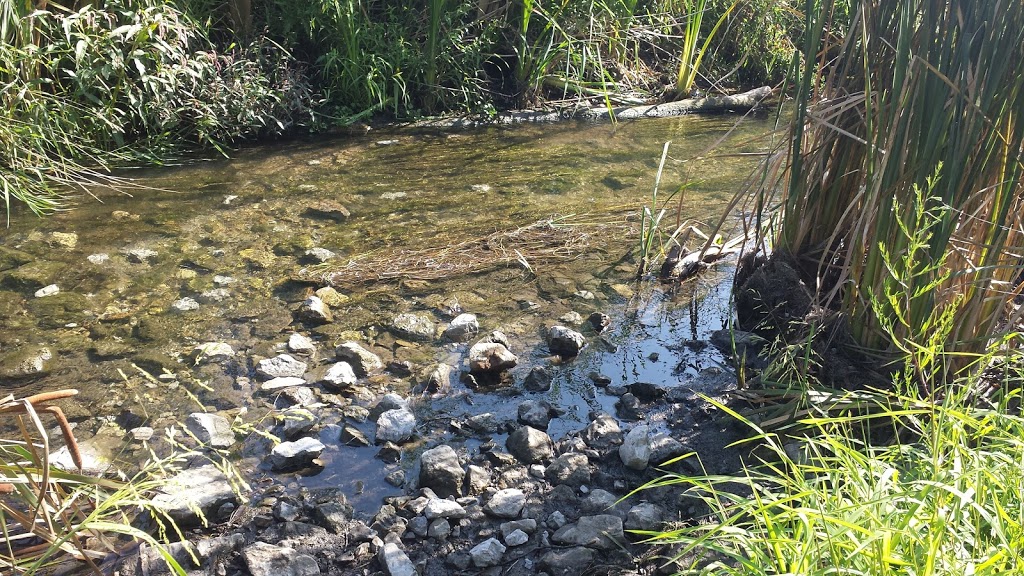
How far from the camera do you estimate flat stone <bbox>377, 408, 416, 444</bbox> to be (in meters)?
2.22

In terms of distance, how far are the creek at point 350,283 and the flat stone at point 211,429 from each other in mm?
71

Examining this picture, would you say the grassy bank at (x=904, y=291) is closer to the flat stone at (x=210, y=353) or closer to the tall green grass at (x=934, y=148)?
the tall green grass at (x=934, y=148)

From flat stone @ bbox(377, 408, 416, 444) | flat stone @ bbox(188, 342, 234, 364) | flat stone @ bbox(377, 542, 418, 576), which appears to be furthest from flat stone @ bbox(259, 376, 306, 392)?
flat stone @ bbox(377, 542, 418, 576)

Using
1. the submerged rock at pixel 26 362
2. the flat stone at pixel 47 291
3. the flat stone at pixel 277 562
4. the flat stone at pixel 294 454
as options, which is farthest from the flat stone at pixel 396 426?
the flat stone at pixel 47 291

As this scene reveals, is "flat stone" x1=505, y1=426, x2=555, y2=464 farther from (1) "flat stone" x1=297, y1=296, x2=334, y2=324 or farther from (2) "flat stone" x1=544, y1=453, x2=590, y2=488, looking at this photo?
(1) "flat stone" x1=297, y1=296, x2=334, y2=324

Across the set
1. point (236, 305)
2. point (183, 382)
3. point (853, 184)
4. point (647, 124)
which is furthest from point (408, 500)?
point (647, 124)

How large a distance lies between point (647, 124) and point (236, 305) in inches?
165

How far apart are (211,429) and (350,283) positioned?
3.77 feet

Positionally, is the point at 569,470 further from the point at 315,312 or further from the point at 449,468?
the point at 315,312

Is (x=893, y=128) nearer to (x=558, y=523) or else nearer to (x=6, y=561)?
(x=558, y=523)

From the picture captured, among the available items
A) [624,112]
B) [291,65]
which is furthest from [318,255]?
[624,112]

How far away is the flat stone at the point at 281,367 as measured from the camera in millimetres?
2549

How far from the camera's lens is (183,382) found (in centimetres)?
253

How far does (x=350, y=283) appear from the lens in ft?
10.8
